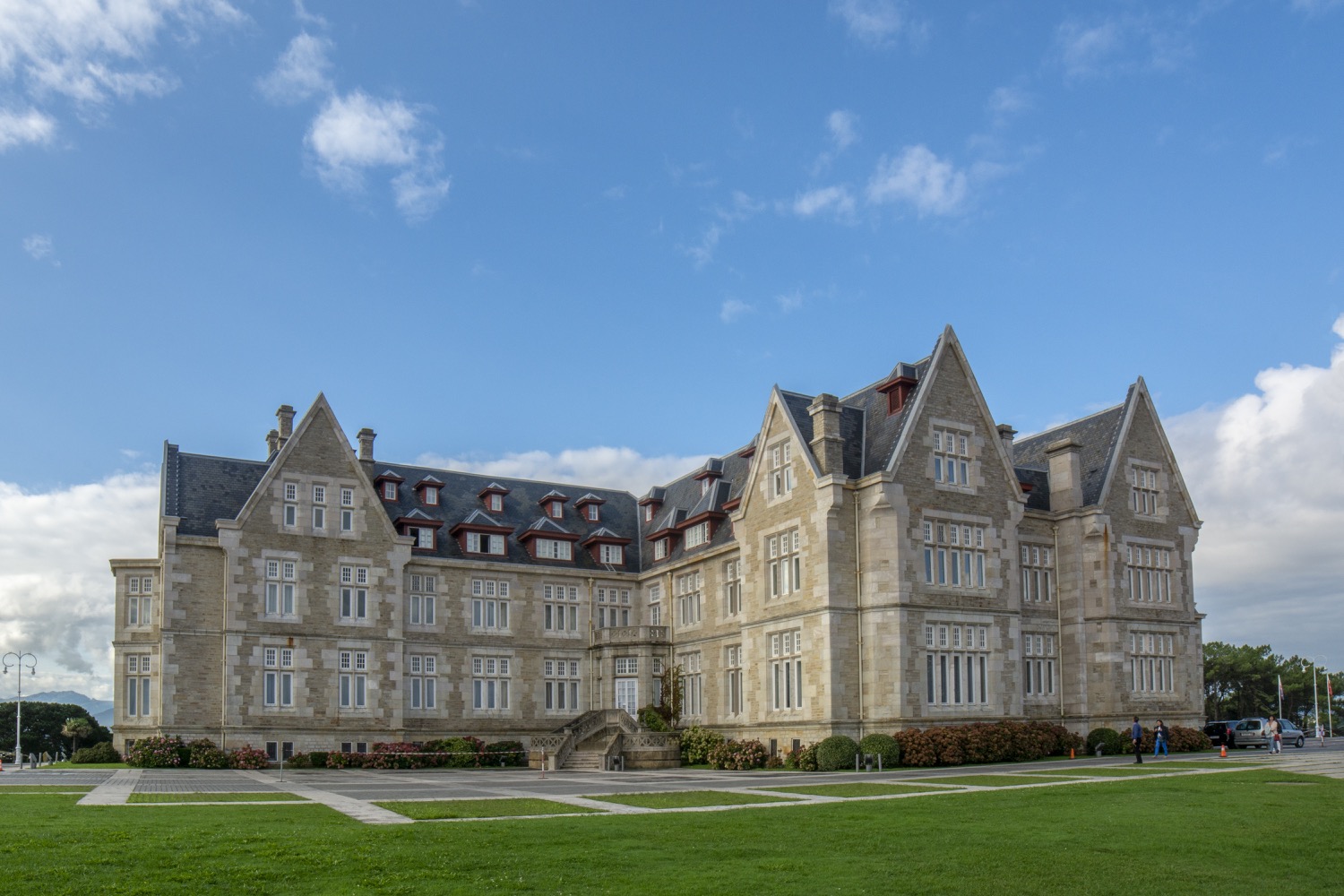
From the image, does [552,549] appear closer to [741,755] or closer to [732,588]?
[732,588]

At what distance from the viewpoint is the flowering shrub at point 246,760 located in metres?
49.5

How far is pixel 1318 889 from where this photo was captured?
16547 millimetres

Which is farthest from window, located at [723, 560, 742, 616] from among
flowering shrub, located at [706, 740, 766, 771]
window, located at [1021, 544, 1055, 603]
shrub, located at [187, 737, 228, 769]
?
shrub, located at [187, 737, 228, 769]

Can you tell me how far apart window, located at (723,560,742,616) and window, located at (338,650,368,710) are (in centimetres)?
1634

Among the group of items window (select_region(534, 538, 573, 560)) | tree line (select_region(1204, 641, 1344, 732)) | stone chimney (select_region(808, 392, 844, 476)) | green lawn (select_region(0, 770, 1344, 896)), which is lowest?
tree line (select_region(1204, 641, 1344, 732))

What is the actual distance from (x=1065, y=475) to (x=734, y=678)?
17.1 m

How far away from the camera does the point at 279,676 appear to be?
52156 mm

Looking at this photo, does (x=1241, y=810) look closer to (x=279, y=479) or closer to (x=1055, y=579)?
(x=1055, y=579)

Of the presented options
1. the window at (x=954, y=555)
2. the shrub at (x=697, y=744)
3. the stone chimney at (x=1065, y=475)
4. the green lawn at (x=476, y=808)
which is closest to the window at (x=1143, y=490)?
the stone chimney at (x=1065, y=475)

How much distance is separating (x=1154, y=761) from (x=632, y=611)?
28.2m

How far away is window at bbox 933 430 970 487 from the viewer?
47938 mm

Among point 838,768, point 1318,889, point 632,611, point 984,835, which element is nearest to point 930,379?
point 838,768

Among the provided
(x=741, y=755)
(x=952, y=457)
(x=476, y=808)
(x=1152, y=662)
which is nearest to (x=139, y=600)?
(x=741, y=755)

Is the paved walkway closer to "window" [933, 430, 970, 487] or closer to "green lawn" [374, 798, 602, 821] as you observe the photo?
"green lawn" [374, 798, 602, 821]
